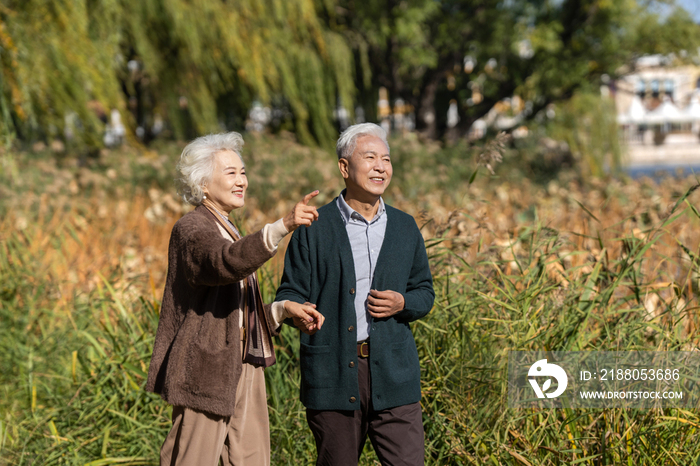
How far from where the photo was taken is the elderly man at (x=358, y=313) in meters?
2.01

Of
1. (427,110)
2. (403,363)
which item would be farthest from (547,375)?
(427,110)

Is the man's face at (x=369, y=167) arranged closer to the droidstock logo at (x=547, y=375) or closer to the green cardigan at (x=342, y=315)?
the green cardigan at (x=342, y=315)

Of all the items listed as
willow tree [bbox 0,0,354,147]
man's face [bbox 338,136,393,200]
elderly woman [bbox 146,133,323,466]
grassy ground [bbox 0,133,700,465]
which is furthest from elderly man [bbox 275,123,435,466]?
willow tree [bbox 0,0,354,147]

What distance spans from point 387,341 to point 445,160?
9.47 m

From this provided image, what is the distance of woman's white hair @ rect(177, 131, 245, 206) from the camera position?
6.57 feet

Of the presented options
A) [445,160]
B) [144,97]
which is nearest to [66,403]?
[144,97]

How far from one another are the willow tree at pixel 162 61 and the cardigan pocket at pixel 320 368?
3584mm

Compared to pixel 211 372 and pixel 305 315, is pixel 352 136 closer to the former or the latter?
pixel 305 315

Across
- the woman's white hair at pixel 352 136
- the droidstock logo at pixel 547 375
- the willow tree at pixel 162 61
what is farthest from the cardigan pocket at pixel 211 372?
the willow tree at pixel 162 61

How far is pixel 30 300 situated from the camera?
400 centimetres

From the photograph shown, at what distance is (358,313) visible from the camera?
2.04 metres

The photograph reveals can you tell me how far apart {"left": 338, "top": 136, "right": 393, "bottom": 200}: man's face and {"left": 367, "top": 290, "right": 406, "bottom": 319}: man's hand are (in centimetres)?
30

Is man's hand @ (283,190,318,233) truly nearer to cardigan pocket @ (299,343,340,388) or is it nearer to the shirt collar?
the shirt collar

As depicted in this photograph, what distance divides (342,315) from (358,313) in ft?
0.19
